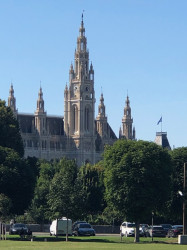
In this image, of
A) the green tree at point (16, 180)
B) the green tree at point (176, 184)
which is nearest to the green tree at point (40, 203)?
the green tree at point (16, 180)

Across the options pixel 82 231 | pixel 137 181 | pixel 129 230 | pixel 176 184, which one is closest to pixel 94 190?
pixel 129 230

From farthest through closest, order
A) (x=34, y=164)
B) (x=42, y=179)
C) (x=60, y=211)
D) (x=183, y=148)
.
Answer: (x=42, y=179)
(x=34, y=164)
(x=183, y=148)
(x=60, y=211)

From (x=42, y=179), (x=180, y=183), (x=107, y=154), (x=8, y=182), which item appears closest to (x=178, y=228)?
(x=180, y=183)

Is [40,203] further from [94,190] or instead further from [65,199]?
[65,199]

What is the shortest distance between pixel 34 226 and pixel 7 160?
67.4 feet

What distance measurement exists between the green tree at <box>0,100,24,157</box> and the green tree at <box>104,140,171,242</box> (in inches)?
A: 702

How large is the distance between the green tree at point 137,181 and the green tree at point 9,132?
1783 centimetres

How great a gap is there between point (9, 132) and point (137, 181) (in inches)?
889

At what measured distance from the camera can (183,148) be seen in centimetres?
9019

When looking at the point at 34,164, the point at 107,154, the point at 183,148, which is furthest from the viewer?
the point at 34,164

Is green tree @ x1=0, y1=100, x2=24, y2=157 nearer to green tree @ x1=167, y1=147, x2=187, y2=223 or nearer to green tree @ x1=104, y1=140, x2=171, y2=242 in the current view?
green tree @ x1=167, y1=147, x2=187, y2=223

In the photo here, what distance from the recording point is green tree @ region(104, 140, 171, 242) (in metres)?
77.9

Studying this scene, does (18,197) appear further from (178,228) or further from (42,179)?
(42,179)

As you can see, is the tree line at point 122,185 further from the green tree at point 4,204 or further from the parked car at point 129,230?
the parked car at point 129,230
